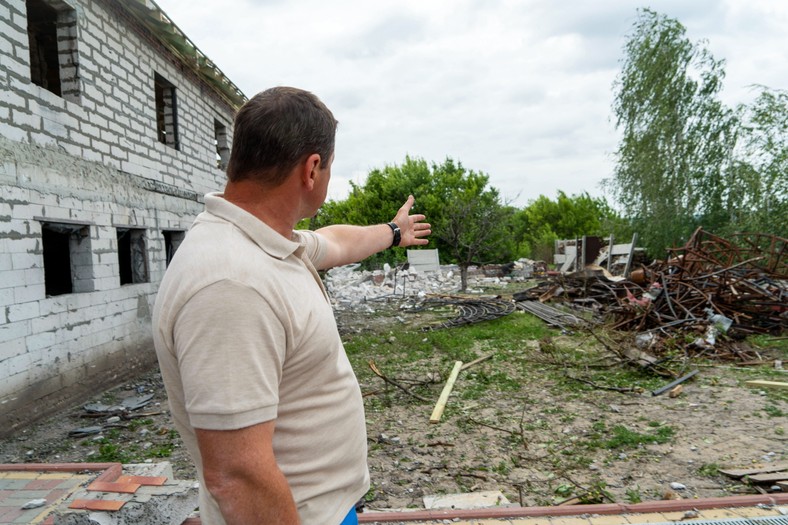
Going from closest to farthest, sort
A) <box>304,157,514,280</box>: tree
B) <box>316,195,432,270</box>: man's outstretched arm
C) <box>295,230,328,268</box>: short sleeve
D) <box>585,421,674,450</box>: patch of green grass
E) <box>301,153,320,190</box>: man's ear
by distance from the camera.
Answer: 1. <box>301,153,320,190</box>: man's ear
2. <box>295,230,328,268</box>: short sleeve
3. <box>316,195,432,270</box>: man's outstretched arm
4. <box>585,421,674,450</box>: patch of green grass
5. <box>304,157,514,280</box>: tree

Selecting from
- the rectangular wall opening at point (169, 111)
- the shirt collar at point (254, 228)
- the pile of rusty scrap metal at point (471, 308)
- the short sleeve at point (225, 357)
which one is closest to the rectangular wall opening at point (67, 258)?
the rectangular wall opening at point (169, 111)

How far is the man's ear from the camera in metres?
1.31

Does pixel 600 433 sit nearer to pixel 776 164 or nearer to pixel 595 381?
pixel 595 381

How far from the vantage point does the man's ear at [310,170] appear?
51.5 inches

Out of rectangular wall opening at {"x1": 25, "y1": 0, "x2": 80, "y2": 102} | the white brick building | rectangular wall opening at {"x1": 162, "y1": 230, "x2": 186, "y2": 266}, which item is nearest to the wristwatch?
the white brick building

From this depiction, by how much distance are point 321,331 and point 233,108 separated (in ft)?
42.3

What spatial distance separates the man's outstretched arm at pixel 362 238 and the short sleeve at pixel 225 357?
1.15 metres

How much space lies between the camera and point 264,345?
3.41 ft

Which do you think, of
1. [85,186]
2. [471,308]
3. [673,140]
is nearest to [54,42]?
[85,186]

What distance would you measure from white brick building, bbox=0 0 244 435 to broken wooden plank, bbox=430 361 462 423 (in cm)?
448

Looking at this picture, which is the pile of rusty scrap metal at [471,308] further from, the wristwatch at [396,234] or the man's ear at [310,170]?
the man's ear at [310,170]

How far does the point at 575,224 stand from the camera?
40.1 m

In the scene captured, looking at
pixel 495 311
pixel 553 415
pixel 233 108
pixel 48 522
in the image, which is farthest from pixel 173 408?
pixel 233 108

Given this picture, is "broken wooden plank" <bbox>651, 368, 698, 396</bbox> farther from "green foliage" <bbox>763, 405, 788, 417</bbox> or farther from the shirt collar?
the shirt collar
